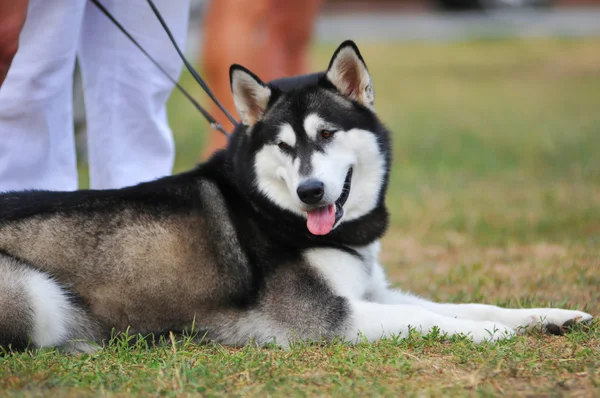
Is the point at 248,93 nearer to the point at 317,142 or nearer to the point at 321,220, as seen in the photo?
the point at 317,142

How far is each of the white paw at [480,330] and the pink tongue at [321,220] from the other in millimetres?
660

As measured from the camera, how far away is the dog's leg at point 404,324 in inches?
139

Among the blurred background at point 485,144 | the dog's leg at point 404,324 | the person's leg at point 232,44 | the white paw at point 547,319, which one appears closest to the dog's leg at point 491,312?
the white paw at point 547,319

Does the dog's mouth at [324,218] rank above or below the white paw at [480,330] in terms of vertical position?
above

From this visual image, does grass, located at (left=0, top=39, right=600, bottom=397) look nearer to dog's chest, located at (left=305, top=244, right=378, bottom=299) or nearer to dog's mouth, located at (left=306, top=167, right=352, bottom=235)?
dog's chest, located at (left=305, top=244, right=378, bottom=299)

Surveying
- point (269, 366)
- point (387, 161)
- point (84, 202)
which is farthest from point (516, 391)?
point (84, 202)

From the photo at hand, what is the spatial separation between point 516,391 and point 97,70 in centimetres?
301

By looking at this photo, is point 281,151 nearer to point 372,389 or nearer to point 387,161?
point 387,161

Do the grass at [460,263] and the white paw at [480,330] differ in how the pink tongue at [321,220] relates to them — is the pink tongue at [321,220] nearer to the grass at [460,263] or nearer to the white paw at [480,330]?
the grass at [460,263]

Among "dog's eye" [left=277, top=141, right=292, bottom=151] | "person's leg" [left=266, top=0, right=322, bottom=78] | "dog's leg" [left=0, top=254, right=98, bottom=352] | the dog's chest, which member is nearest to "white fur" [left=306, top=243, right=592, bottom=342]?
the dog's chest

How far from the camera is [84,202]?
368 cm

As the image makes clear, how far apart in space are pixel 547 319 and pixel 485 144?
6.59 metres

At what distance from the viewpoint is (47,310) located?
342 centimetres

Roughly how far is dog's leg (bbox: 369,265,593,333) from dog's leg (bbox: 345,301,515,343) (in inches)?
6.0
